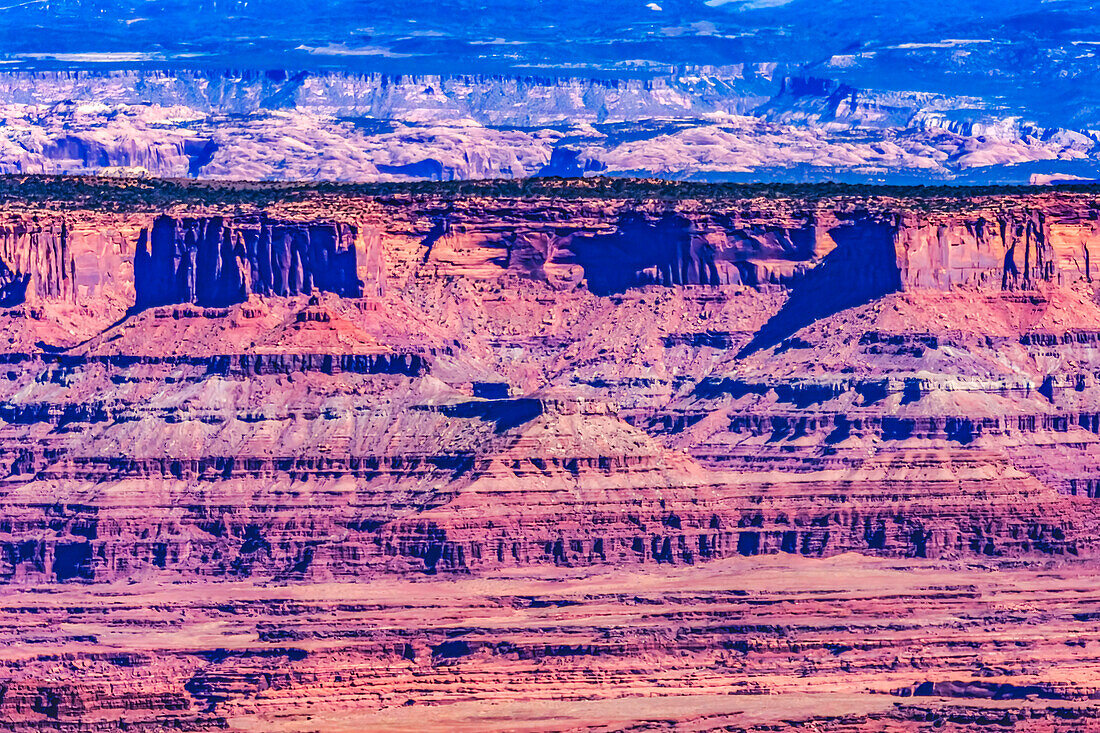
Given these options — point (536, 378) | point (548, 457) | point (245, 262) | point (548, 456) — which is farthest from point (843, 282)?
point (548, 457)

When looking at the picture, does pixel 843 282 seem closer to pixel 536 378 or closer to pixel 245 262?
pixel 536 378

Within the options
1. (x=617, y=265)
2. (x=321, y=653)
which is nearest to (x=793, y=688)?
(x=321, y=653)

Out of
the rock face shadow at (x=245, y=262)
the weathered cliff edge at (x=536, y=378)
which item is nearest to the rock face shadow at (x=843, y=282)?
the weathered cliff edge at (x=536, y=378)

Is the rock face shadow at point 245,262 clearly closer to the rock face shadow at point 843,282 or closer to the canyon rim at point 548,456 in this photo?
the canyon rim at point 548,456

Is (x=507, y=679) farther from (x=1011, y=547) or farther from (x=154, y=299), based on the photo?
(x=154, y=299)

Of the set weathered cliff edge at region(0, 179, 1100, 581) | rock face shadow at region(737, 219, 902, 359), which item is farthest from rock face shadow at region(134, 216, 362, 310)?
rock face shadow at region(737, 219, 902, 359)

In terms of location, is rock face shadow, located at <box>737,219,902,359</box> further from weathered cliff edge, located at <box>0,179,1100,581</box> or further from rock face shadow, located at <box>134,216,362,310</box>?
rock face shadow, located at <box>134,216,362,310</box>
